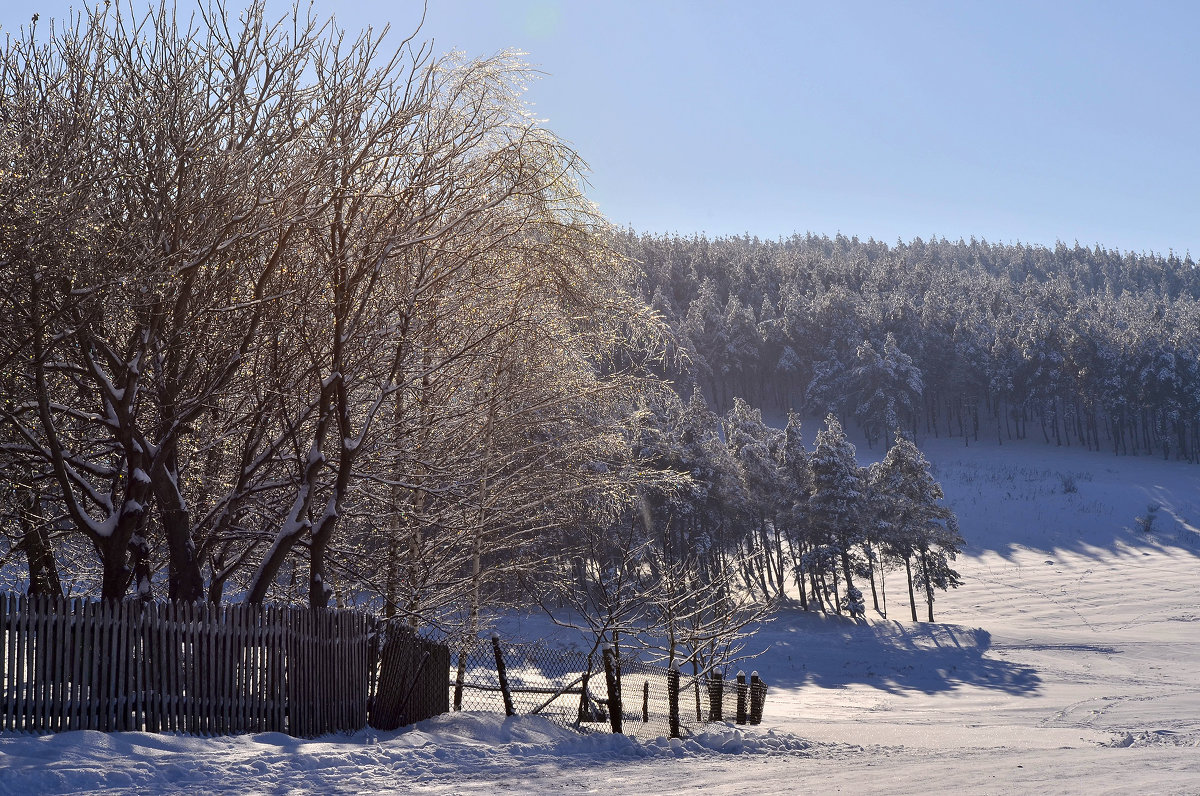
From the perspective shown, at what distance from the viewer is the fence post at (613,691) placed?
480 inches

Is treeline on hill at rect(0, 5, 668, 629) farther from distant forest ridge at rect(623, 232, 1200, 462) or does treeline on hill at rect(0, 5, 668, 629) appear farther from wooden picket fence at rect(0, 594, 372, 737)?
distant forest ridge at rect(623, 232, 1200, 462)

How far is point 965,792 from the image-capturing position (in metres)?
8.62

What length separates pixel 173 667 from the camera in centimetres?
887

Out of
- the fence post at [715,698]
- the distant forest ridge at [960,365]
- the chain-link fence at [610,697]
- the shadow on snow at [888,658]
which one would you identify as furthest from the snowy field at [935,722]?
the distant forest ridge at [960,365]

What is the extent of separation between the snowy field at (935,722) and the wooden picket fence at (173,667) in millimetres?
531

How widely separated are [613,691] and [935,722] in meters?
12.5

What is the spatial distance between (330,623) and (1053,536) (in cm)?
6178

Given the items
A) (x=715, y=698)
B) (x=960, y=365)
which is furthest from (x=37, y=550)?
(x=960, y=365)

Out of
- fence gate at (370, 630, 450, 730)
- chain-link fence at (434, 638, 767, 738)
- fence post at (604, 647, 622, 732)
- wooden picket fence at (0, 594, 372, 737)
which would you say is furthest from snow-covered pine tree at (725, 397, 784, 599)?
wooden picket fence at (0, 594, 372, 737)

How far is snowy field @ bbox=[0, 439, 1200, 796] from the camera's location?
768 cm

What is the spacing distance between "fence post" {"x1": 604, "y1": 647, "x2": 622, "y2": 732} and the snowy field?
74cm

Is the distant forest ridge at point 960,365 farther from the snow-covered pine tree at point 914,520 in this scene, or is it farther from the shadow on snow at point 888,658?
the shadow on snow at point 888,658

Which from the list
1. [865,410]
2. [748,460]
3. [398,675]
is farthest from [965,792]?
[865,410]

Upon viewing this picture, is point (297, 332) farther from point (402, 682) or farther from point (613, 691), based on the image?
point (613, 691)
